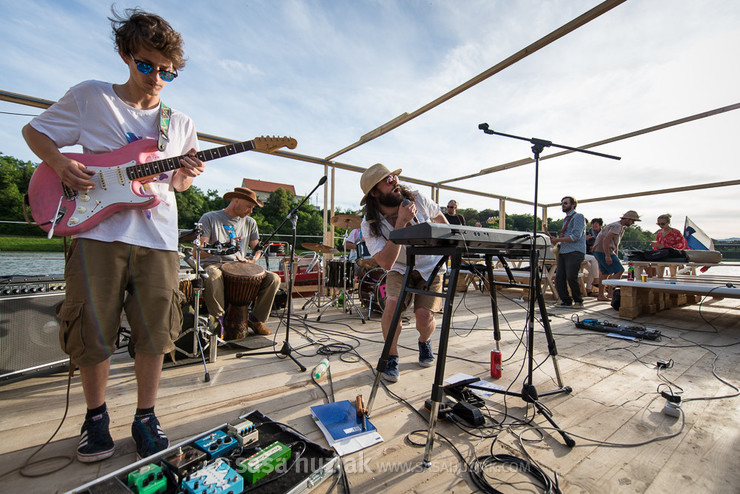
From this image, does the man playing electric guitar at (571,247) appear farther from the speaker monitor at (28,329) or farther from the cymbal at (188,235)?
the speaker monitor at (28,329)

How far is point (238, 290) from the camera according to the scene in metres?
3.07

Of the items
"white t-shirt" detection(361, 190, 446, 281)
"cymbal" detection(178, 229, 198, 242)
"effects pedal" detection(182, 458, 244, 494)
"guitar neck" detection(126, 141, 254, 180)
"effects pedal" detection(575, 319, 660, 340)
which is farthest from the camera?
"effects pedal" detection(575, 319, 660, 340)

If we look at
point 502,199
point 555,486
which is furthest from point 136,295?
point 502,199

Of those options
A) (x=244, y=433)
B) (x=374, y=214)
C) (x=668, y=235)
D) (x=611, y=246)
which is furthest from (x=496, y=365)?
(x=668, y=235)

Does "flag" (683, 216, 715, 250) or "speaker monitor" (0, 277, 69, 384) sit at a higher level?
"flag" (683, 216, 715, 250)

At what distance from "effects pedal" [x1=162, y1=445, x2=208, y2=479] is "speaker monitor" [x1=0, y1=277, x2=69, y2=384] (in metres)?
1.81

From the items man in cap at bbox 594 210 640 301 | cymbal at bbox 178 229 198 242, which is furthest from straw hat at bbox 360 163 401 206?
man in cap at bbox 594 210 640 301

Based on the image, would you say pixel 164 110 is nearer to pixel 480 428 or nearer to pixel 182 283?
pixel 182 283

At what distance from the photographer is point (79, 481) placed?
47.2 inches

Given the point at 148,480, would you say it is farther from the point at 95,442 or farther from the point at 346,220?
→ the point at 346,220

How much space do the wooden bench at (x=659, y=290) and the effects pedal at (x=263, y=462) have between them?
4687 millimetres

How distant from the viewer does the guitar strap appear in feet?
4.91

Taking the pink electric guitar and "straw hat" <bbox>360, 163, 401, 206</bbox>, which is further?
"straw hat" <bbox>360, 163, 401, 206</bbox>

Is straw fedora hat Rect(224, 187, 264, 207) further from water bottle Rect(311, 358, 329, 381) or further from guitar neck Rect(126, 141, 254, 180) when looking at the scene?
water bottle Rect(311, 358, 329, 381)
